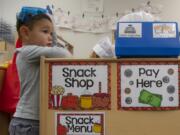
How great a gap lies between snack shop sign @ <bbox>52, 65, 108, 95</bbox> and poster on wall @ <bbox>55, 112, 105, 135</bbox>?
80 millimetres

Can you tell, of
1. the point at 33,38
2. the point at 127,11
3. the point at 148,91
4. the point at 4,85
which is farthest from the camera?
the point at 127,11

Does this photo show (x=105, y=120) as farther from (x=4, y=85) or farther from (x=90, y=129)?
(x=4, y=85)

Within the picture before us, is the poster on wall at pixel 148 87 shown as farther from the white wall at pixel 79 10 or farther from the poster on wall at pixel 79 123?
the white wall at pixel 79 10

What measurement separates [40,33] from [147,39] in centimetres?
47

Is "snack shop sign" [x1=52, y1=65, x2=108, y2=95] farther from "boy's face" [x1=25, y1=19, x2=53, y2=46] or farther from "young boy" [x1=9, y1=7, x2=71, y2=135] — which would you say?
"boy's face" [x1=25, y1=19, x2=53, y2=46]

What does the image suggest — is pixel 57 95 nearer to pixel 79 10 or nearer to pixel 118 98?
pixel 118 98

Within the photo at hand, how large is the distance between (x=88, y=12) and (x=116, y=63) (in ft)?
7.76

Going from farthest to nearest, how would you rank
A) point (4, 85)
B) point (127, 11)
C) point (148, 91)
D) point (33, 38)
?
1. point (127, 11)
2. point (4, 85)
3. point (33, 38)
4. point (148, 91)

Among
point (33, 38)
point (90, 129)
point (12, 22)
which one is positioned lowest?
point (90, 129)

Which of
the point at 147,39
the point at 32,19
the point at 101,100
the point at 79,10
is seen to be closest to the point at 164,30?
the point at 147,39

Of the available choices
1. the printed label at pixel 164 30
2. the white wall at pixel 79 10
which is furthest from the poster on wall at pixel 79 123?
the white wall at pixel 79 10

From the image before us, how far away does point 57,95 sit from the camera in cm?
129

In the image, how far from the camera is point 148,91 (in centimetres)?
127

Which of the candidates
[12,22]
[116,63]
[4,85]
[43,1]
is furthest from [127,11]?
[116,63]
